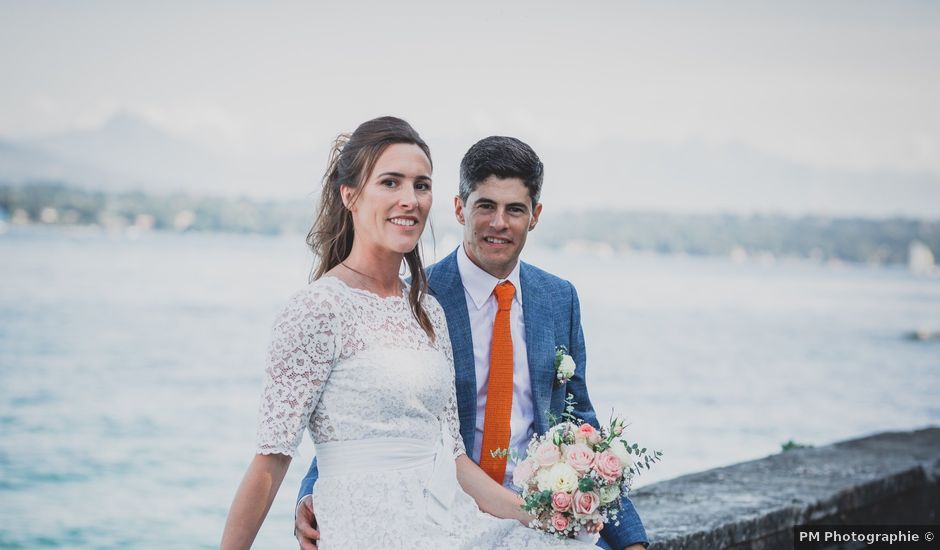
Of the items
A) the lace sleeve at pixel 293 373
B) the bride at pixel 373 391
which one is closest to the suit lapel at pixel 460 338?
the bride at pixel 373 391

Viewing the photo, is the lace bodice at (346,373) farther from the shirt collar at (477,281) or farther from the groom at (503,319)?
the shirt collar at (477,281)

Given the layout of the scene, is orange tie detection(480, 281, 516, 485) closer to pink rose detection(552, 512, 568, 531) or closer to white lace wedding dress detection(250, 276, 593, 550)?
white lace wedding dress detection(250, 276, 593, 550)

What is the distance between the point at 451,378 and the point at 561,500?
0.54 m

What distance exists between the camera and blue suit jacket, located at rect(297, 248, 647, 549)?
3.34 meters

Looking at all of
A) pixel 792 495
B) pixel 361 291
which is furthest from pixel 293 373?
pixel 792 495

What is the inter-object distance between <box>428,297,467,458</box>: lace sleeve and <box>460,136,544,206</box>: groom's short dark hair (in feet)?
1.74

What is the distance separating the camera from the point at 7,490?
1670cm

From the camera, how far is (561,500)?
2697mm

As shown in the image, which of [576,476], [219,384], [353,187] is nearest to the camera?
[576,476]

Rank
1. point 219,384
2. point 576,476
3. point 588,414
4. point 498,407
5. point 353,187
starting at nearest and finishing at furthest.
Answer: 1. point 576,476
2. point 353,187
3. point 498,407
4. point 588,414
5. point 219,384

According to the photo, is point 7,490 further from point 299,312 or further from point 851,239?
point 851,239

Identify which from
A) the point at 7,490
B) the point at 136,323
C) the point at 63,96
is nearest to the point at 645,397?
the point at 7,490

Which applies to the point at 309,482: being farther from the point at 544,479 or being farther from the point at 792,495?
the point at 792,495

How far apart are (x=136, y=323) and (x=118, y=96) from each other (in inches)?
2097
